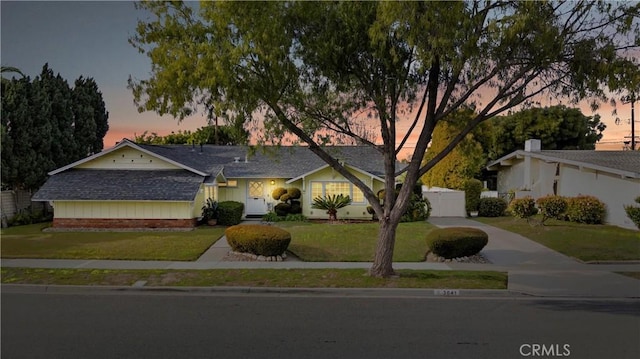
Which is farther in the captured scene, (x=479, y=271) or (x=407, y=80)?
(x=479, y=271)

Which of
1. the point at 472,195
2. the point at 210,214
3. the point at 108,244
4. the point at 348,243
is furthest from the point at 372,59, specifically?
the point at 472,195

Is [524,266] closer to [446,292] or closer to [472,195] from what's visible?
[446,292]

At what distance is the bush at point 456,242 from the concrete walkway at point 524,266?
21.8 inches

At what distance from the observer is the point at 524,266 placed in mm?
13492

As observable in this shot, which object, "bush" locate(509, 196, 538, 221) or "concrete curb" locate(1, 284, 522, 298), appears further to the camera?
"bush" locate(509, 196, 538, 221)

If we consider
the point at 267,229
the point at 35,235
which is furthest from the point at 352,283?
the point at 35,235

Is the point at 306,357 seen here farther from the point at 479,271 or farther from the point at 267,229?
the point at 267,229

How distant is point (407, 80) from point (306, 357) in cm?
710

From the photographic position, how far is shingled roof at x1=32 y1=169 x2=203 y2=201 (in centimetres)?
2178

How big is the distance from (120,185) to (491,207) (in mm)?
19661

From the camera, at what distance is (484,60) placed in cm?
986

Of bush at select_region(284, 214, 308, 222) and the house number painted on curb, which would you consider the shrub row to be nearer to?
bush at select_region(284, 214, 308, 222)

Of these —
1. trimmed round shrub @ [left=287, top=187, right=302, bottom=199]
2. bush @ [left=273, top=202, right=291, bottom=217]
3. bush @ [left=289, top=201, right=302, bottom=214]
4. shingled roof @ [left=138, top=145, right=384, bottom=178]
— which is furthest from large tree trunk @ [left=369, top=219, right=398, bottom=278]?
shingled roof @ [left=138, top=145, right=384, bottom=178]

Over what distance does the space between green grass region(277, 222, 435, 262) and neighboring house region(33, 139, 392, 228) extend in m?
3.60
